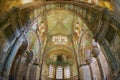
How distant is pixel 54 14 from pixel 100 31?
345 inches

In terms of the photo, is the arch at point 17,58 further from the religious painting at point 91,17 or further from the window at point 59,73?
the window at point 59,73

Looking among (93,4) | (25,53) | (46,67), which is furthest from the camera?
(46,67)

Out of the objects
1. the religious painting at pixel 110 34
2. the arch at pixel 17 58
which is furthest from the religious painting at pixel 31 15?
the religious painting at pixel 110 34

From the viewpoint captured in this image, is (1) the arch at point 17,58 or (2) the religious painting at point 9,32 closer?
(2) the religious painting at point 9,32

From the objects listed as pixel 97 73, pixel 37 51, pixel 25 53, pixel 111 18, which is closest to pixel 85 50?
pixel 97 73

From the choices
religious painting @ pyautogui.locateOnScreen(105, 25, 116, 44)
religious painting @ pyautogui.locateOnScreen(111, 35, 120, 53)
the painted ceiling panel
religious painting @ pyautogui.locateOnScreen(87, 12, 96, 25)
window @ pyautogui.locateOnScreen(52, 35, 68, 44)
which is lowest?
religious painting @ pyautogui.locateOnScreen(111, 35, 120, 53)

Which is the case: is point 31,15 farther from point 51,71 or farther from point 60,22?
point 51,71

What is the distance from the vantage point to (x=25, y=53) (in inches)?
758

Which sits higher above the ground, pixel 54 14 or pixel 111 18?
pixel 54 14

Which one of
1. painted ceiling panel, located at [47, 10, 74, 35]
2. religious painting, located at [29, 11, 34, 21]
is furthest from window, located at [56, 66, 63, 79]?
religious painting, located at [29, 11, 34, 21]

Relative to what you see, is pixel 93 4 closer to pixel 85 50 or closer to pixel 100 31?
pixel 100 31

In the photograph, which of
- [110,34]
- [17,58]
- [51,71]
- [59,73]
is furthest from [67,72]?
[110,34]

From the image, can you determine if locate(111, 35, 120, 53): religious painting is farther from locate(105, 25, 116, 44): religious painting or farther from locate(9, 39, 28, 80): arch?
locate(9, 39, 28, 80): arch

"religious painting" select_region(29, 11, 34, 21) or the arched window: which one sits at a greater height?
"religious painting" select_region(29, 11, 34, 21)
